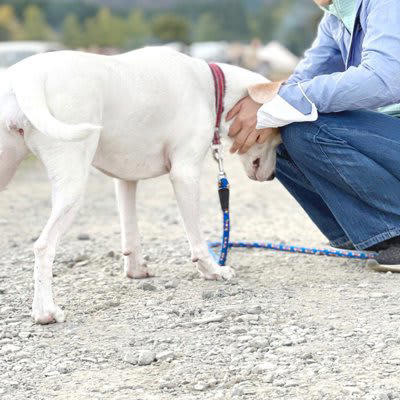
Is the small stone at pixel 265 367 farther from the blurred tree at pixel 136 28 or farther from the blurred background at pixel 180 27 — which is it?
the blurred tree at pixel 136 28

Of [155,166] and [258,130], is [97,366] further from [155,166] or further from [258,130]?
[258,130]

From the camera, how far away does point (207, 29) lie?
89875 millimetres

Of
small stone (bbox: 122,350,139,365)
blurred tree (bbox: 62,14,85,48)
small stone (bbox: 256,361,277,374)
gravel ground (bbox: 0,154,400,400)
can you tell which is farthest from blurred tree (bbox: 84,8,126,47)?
small stone (bbox: 256,361,277,374)

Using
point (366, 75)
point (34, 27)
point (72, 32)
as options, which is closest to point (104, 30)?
point (72, 32)

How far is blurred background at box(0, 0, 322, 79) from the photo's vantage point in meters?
41.6

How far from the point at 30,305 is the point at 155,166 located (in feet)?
2.70

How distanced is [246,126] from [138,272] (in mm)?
872

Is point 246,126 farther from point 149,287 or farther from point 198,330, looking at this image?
point 198,330

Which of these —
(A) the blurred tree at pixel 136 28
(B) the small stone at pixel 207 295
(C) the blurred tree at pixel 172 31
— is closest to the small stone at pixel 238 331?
(B) the small stone at pixel 207 295

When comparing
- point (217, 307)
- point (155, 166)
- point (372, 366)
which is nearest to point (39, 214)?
point (155, 166)

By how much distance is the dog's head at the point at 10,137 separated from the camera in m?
3.36

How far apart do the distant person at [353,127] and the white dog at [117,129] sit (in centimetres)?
19

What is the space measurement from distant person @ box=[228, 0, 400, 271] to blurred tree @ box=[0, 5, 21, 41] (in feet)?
186

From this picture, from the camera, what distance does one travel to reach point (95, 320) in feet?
11.6
